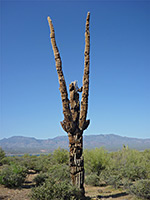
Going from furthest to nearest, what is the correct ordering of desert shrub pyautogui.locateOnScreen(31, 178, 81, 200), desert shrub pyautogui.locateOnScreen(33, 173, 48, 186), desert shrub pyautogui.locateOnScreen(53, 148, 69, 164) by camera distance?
desert shrub pyautogui.locateOnScreen(53, 148, 69, 164) → desert shrub pyautogui.locateOnScreen(33, 173, 48, 186) → desert shrub pyautogui.locateOnScreen(31, 178, 81, 200)

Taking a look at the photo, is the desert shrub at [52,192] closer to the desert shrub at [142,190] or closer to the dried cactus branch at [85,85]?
the dried cactus branch at [85,85]

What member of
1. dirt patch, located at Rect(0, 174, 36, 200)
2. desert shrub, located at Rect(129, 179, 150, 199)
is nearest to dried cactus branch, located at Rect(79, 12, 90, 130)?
desert shrub, located at Rect(129, 179, 150, 199)

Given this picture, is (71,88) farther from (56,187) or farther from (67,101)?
(56,187)

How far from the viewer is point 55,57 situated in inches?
345

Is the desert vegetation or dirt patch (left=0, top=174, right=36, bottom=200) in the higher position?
the desert vegetation

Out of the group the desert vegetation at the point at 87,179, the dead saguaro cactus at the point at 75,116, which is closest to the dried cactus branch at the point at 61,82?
the dead saguaro cactus at the point at 75,116

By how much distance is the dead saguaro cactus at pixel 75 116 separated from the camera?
8123 millimetres

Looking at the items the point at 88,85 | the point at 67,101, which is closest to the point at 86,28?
the point at 88,85

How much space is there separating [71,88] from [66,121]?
1446mm

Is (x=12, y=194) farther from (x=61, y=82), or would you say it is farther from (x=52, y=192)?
(x=61, y=82)

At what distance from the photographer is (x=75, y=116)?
845 centimetres

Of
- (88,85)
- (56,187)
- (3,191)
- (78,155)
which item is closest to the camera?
(56,187)

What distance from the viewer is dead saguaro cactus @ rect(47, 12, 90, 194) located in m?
8.12

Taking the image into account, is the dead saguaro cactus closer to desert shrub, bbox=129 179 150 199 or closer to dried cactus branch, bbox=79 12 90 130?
dried cactus branch, bbox=79 12 90 130
